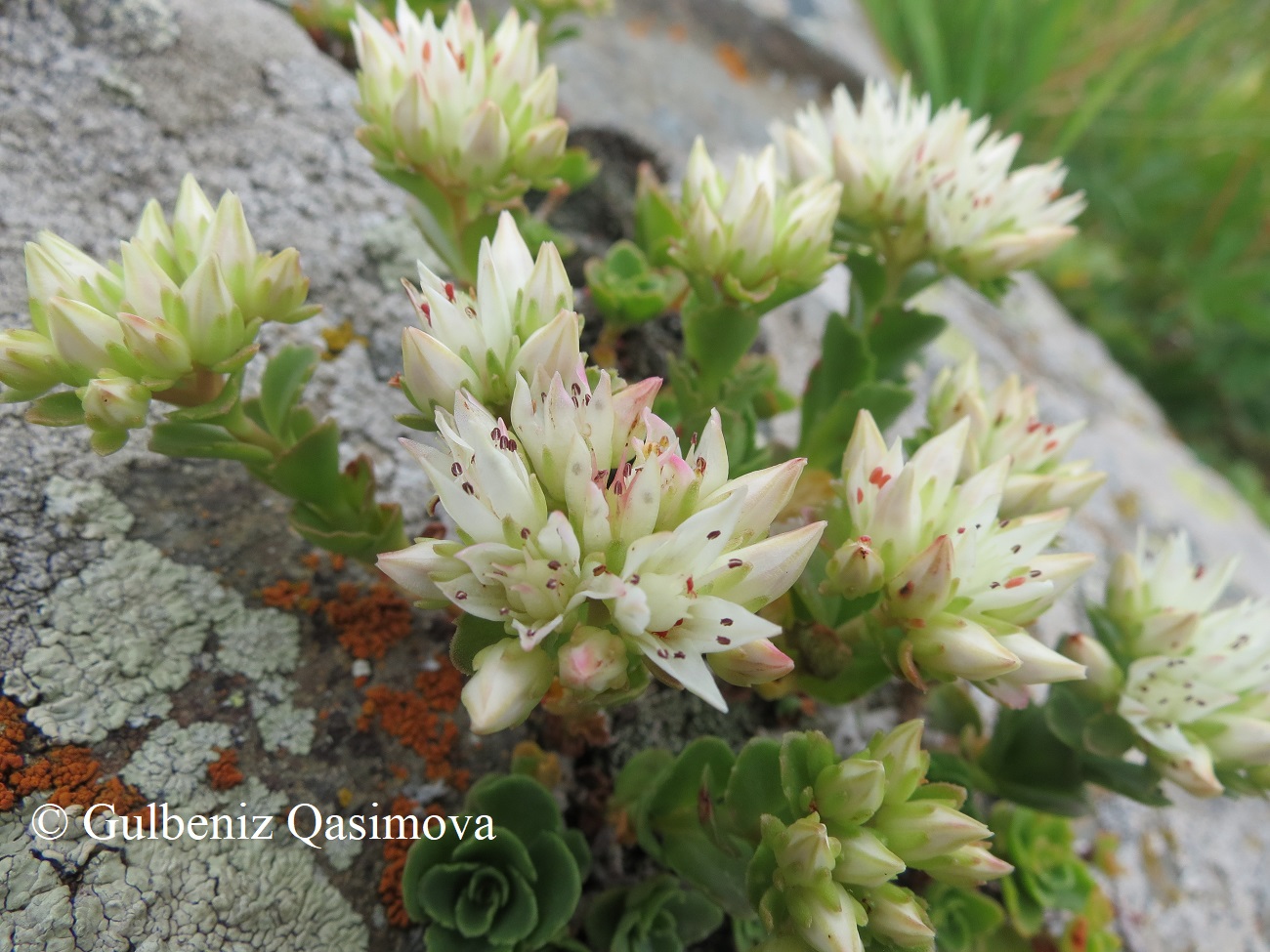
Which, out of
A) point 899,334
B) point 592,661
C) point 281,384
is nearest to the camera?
point 592,661

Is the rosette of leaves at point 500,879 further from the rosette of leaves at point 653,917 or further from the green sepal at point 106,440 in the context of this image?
the green sepal at point 106,440

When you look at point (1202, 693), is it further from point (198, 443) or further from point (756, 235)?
point (198, 443)

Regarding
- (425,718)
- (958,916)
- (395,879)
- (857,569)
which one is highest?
(857,569)

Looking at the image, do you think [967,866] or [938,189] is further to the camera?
[938,189]

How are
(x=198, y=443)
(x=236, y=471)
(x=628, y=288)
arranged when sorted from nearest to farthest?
(x=198, y=443) < (x=236, y=471) < (x=628, y=288)

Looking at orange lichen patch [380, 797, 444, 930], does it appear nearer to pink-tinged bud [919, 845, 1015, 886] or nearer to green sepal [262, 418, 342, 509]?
green sepal [262, 418, 342, 509]

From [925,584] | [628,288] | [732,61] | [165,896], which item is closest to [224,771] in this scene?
[165,896]

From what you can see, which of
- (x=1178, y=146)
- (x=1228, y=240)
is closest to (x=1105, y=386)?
(x=1228, y=240)
